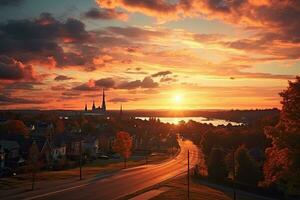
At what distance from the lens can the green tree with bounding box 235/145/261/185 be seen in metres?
64.3

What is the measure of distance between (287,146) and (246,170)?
39.3m

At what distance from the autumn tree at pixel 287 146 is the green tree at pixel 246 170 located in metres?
36.8

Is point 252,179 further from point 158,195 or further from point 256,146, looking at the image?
point 256,146

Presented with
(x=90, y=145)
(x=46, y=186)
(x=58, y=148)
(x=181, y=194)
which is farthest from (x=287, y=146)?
(x=90, y=145)

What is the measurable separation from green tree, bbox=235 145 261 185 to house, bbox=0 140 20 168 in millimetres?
41098

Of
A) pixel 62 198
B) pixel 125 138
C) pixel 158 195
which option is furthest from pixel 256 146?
pixel 62 198

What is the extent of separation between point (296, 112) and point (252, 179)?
1538 inches

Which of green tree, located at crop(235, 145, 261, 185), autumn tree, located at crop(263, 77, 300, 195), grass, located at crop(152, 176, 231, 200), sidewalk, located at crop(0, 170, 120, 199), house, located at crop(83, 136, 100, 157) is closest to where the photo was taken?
autumn tree, located at crop(263, 77, 300, 195)

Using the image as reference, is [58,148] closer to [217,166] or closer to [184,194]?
[217,166]

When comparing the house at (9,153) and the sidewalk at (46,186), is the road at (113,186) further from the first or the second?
the house at (9,153)

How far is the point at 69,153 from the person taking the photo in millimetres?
106688

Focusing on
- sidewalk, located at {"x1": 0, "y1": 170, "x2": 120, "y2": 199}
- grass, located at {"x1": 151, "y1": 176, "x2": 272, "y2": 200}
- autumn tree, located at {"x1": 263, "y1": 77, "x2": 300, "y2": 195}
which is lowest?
grass, located at {"x1": 151, "y1": 176, "x2": 272, "y2": 200}

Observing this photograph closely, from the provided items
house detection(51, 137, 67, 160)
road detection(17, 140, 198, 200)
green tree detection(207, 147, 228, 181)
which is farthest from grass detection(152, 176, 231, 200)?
house detection(51, 137, 67, 160)

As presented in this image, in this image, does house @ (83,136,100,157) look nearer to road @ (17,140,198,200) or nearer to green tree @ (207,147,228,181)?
road @ (17,140,198,200)
